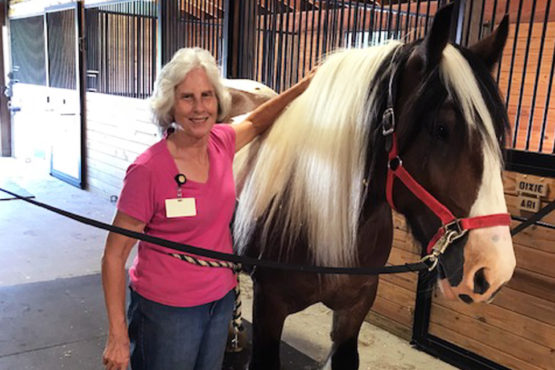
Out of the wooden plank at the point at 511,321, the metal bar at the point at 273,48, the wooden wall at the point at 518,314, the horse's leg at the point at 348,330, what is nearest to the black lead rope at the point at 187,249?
the horse's leg at the point at 348,330

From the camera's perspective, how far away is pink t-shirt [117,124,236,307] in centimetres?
104

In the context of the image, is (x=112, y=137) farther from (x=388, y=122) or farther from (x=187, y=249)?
(x=388, y=122)

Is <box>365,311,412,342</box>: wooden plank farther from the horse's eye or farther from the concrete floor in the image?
the horse's eye

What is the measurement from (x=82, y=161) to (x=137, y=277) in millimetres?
4891

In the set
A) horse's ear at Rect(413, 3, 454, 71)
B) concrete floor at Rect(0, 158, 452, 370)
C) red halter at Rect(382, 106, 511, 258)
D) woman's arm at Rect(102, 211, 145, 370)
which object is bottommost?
concrete floor at Rect(0, 158, 452, 370)

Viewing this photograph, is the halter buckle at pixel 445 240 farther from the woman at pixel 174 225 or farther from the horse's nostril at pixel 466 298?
the woman at pixel 174 225

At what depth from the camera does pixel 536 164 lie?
194 cm

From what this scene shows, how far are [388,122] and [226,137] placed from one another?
489mm

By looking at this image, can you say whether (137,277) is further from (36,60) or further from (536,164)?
(36,60)

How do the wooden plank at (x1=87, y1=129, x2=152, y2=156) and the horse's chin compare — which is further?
the wooden plank at (x1=87, y1=129, x2=152, y2=156)

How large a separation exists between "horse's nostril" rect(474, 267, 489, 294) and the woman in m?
0.60

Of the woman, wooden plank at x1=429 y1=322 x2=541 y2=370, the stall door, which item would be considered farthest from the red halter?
the stall door

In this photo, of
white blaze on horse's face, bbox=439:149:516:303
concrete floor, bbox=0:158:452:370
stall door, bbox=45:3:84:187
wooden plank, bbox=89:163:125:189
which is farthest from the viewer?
stall door, bbox=45:3:84:187

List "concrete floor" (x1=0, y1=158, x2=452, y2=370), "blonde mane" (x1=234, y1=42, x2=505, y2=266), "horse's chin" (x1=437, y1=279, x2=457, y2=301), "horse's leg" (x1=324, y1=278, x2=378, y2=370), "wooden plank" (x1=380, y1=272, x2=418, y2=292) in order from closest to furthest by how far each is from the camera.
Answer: "horse's chin" (x1=437, y1=279, x2=457, y2=301)
"blonde mane" (x1=234, y1=42, x2=505, y2=266)
"horse's leg" (x1=324, y1=278, x2=378, y2=370)
"concrete floor" (x1=0, y1=158, x2=452, y2=370)
"wooden plank" (x1=380, y1=272, x2=418, y2=292)
